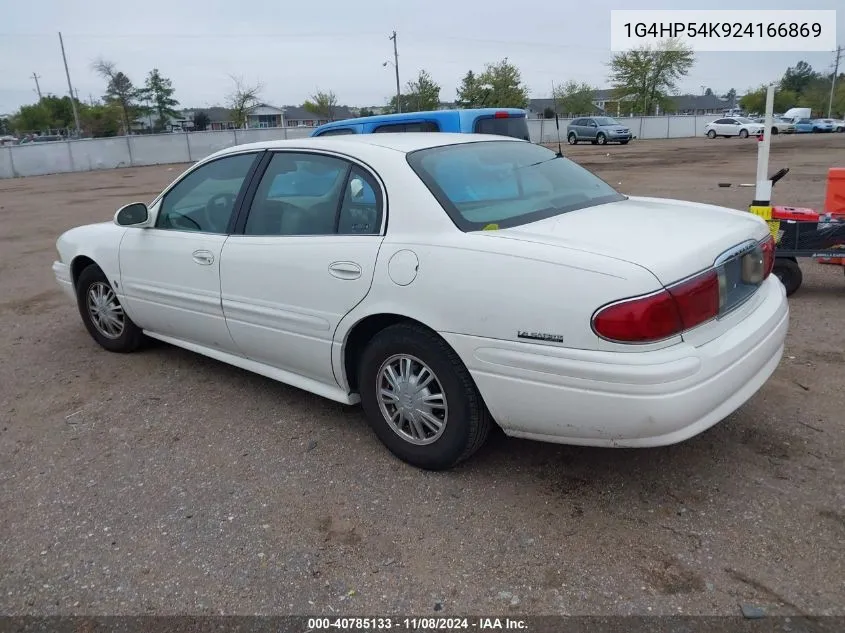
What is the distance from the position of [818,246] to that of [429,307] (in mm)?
4360

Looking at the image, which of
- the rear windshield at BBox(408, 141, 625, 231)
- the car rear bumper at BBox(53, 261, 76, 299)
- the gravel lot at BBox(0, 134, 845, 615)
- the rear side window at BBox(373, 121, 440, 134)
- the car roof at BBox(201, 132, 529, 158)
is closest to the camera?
the gravel lot at BBox(0, 134, 845, 615)

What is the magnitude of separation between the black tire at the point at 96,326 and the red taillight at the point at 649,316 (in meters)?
3.62

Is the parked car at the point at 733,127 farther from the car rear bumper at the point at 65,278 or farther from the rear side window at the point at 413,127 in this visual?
the car rear bumper at the point at 65,278

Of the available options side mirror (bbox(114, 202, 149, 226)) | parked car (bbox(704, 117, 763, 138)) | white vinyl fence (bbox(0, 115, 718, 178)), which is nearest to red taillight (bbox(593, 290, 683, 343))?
side mirror (bbox(114, 202, 149, 226))

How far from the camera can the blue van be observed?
27.5 feet

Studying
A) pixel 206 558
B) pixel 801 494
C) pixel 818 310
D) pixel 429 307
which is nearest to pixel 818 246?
pixel 818 310

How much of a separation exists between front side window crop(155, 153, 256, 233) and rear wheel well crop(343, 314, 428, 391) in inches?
45.7

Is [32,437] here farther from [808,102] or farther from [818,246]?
[808,102]

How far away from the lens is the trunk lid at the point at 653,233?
2621 millimetres

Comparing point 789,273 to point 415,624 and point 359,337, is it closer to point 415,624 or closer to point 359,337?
point 359,337

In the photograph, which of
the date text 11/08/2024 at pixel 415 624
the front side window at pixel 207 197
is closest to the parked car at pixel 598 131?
the front side window at pixel 207 197

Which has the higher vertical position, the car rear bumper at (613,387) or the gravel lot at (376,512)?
the car rear bumper at (613,387)

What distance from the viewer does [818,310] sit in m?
5.56

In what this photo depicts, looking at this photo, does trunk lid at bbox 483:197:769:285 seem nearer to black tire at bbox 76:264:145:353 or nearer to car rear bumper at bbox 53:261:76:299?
black tire at bbox 76:264:145:353
